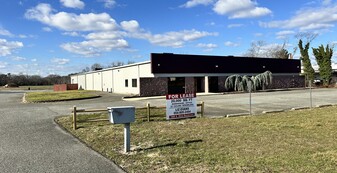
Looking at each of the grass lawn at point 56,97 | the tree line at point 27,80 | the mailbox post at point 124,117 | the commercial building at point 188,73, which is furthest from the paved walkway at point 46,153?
the tree line at point 27,80

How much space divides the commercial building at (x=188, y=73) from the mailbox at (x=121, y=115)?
2502 centimetres

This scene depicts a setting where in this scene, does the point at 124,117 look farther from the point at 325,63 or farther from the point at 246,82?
the point at 325,63

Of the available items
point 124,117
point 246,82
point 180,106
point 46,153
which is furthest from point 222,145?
point 246,82

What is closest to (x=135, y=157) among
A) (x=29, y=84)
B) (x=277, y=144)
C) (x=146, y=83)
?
(x=277, y=144)

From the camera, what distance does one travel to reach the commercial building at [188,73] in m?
34.2

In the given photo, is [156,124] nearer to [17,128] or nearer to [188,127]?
[188,127]

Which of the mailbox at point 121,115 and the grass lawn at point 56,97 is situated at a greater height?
the mailbox at point 121,115

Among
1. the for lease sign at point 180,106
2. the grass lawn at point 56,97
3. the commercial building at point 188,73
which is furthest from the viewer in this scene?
the commercial building at point 188,73

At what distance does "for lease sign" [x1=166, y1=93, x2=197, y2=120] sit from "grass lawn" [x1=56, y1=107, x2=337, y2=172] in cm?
34

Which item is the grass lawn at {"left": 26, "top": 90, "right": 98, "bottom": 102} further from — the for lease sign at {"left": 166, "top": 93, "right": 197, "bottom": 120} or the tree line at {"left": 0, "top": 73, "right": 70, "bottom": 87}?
the tree line at {"left": 0, "top": 73, "right": 70, "bottom": 87}

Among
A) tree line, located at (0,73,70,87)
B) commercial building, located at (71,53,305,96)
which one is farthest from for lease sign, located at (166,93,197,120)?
tree line, located at (0,73,70,87)

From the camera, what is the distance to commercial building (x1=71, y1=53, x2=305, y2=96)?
3422 centimetres

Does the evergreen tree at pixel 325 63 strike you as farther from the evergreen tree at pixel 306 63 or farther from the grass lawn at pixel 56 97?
the grass lawn at pixel 56 97

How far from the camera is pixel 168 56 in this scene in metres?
34.7
